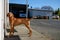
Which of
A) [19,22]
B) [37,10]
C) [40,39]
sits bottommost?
[40,39]

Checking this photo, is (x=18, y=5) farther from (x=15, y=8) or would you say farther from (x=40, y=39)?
(x=40, y=39)

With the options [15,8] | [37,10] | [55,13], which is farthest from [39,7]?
[15,8]

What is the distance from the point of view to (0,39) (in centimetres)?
118

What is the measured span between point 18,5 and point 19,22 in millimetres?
2447

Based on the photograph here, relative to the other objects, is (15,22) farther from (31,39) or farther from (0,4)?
(0,4)

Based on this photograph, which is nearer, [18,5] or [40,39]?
[40,39]

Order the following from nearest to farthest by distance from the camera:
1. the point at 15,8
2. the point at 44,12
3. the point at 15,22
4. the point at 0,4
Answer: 1. the point at 0,4
2. the point at 15,22
3. the point at 44,12
4. the point at 15,8

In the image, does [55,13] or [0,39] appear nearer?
[0,39]

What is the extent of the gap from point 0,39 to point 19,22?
3568 mm

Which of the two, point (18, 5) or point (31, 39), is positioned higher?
point (18, 5)

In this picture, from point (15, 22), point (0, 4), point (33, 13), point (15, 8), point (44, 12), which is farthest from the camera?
point (15, 8)

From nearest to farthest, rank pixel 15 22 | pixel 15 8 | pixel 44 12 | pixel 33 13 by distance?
pixel 15 22, pixel 33 13, pixel 44 12, pixel 15 8

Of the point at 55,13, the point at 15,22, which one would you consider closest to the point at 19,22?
the point at 15,22

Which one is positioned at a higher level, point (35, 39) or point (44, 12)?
point (44, 12)
